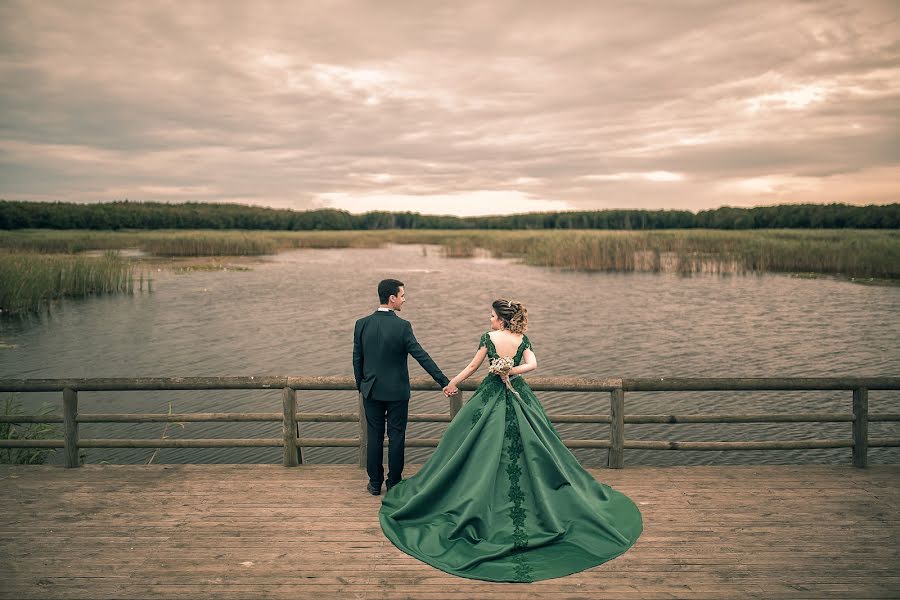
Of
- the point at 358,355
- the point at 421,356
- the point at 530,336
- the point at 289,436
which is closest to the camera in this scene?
the point at 421,356

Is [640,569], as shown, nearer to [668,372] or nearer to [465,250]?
[668,372]

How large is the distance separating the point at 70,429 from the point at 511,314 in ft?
15.9

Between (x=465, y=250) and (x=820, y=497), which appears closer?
(x=820, y=497)

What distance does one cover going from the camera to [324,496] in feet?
18.9

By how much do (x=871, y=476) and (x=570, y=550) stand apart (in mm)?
3675

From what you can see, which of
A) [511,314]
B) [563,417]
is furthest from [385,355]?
[563,417]

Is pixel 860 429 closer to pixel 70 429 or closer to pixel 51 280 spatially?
pixel 70 429

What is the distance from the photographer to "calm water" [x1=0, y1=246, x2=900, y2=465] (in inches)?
474

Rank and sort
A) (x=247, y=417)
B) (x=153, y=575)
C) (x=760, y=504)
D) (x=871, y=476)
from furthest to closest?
(x=247, y=417)
(x=871, y=476)
(x=760, y=504)
(x=153, y=575)

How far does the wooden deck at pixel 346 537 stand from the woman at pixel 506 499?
15cm

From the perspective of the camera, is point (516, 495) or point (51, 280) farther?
point (51, 280)

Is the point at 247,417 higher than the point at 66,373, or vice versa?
the point at 247,417

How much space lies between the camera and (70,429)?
6.59 metres

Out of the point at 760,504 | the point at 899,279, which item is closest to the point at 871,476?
the point at 760,504
